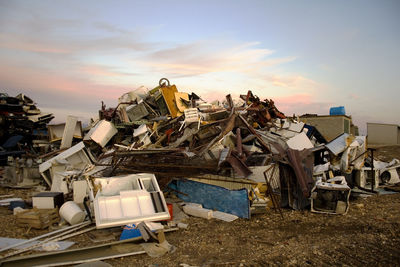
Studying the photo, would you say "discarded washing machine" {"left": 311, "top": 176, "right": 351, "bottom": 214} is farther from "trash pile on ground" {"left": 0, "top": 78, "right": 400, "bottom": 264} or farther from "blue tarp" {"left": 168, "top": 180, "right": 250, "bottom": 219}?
"blue tarp" {"left": 168, "top": 180, "right": 250, "bottom": 219}

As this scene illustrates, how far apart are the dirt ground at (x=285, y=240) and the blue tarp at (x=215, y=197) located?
30cm

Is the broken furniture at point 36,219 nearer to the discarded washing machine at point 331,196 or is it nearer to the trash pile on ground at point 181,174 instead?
the trash pile on ground at point 181,174

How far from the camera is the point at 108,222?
17.0 feet

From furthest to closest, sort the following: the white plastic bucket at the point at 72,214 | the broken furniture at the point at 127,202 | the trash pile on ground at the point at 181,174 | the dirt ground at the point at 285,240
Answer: the white plastic bucket at the point at 72,214, the trash pile on ground at the point at 181,174, the broken furniture at the point at 127,202, the dirt ground at the point at 285,240

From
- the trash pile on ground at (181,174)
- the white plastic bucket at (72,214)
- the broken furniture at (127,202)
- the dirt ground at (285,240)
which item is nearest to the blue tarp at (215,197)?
the trash pile on ground at (181,174)

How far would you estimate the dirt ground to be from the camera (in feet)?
14.2

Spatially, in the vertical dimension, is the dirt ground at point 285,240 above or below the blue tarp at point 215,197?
below

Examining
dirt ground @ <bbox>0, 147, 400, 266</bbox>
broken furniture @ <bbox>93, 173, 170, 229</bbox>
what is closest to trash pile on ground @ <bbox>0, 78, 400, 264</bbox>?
broken furniture @ <bbox>93, 173, 170, 229</bbox>

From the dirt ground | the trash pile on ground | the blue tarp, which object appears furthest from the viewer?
the blue tarp

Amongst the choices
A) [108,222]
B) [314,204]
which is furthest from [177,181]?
[314,204]

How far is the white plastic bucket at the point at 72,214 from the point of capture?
19.5ft

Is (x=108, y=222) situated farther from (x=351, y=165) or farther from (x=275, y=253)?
(x=351, y=165)

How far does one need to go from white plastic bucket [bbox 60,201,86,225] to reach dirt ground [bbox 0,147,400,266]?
1.72 ft

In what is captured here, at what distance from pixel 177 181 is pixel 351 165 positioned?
Answer: 4502mm
